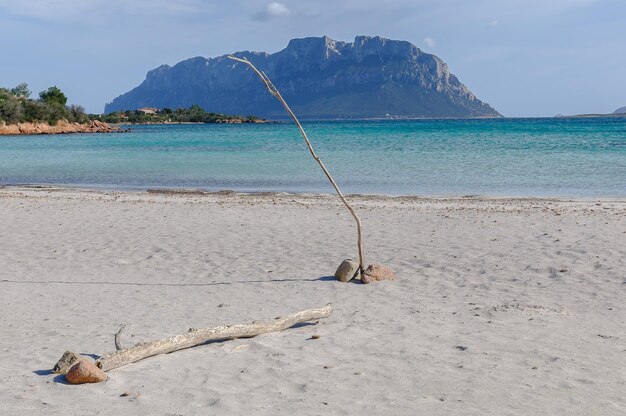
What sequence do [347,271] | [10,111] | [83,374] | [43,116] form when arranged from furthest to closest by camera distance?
1. [43,116]
2. [10,111]
3. [347,271]
4. [83,374]

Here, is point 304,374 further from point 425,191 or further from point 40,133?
point 40,133

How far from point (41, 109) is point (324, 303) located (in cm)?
8351

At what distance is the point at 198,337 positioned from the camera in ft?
20.8

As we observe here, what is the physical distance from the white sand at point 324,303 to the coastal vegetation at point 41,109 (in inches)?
2697

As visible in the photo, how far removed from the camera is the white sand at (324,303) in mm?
5125

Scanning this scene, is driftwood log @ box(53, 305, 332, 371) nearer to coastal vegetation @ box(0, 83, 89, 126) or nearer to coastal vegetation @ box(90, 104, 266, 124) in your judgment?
coastal vegetation @ box(0, 83, 89, 126)

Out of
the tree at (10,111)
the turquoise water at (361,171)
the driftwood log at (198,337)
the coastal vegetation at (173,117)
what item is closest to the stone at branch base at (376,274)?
the driftwood log at (198,337)

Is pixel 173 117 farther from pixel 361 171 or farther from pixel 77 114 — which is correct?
pixel 361 171

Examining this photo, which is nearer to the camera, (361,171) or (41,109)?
(361,171)

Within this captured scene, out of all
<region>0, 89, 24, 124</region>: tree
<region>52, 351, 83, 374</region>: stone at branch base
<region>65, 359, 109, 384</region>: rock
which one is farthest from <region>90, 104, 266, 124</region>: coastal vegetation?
<region>65, 359, 109, 384</region>: rock

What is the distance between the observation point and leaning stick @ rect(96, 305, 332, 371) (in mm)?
5664

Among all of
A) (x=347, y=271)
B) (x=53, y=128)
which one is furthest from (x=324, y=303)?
(x=53, y=128)

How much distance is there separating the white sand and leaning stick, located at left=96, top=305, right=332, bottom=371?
0.08m

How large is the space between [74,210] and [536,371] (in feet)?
42.1
